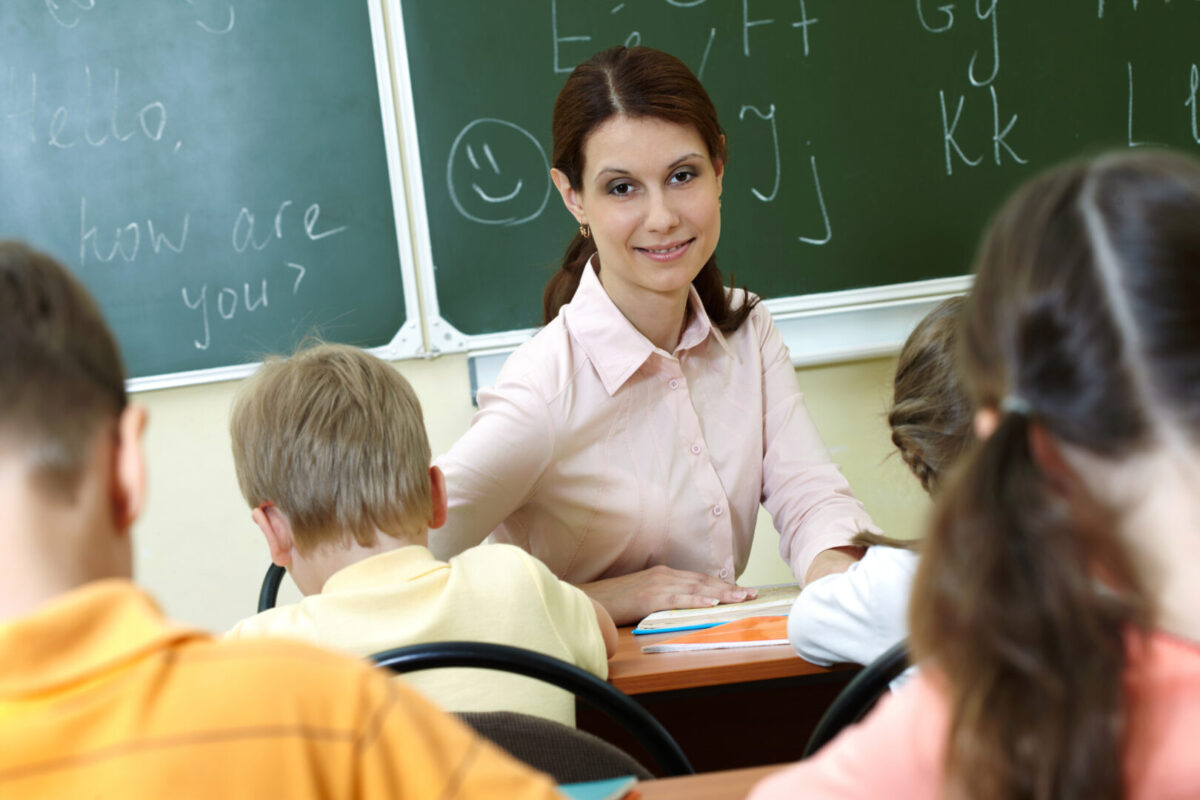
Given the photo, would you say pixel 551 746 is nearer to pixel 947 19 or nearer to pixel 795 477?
pixel 795 477

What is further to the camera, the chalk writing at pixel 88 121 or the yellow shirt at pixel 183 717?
the chalk writing at pixel 88 121

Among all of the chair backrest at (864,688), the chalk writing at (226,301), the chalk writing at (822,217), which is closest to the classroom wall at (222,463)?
the chalk writing at (226,301)

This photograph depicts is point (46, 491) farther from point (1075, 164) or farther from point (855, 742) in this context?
point (1075, 164)

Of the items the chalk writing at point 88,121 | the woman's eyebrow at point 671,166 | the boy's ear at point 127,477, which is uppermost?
the chalk writing at point 88,121

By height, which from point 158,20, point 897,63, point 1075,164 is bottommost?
point 1075,164

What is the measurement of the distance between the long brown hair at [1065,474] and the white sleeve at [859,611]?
60 cm

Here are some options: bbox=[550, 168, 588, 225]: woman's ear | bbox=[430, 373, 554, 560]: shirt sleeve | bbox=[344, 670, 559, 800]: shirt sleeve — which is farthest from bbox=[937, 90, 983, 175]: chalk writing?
bbox=[344, 670, 559, 800]: shirt sleeve

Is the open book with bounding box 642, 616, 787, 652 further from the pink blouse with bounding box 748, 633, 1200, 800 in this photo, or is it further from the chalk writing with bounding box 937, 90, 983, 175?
the chalk writing with bounding box 937, 90, 983, 175

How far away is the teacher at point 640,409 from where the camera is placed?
191cm

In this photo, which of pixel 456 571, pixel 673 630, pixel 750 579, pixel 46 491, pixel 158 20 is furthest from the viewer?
pixel 750 579

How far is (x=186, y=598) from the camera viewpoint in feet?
9.39

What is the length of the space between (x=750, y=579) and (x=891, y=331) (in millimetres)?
793

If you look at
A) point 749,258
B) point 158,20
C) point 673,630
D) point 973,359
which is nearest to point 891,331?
point 749,258

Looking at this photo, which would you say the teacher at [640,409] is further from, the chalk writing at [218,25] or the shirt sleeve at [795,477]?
the chalk writing at [218,25]
